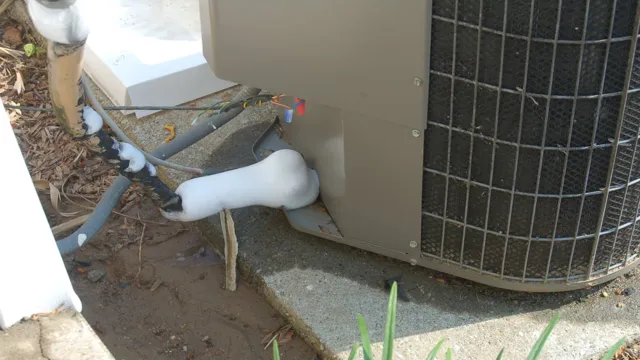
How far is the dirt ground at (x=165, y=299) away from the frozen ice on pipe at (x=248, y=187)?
25 cm

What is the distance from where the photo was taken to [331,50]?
2117 millimetres

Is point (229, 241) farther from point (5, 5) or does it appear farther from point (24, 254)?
point (5, 5)

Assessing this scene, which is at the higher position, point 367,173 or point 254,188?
point 367,173

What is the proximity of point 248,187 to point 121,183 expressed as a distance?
435mm

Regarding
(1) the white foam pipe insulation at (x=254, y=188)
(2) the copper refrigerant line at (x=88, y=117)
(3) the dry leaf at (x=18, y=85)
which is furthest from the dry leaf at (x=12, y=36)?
(1) the white foam pipe insulation at (x=254, y=188)

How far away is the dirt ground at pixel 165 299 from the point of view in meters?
2.41

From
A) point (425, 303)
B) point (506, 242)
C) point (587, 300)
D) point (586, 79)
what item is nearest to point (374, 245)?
point (425, 303)

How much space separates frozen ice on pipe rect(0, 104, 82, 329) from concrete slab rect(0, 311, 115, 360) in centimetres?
3

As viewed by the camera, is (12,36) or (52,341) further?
(12,36)

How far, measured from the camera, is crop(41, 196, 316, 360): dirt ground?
2.41 m

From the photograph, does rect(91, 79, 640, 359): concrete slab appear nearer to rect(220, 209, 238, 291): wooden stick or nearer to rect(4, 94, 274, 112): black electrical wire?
rect(220, 209, 238, 291): wooden stick

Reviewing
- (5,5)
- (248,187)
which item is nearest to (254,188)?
(248,187)

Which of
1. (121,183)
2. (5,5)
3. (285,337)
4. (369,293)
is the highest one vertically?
(5,5)

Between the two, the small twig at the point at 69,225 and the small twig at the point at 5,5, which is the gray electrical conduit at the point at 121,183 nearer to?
the small twig at the point at 69,225
